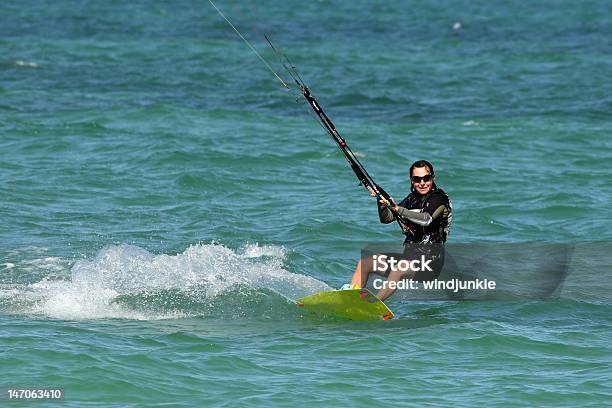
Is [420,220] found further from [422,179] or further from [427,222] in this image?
[422,179]

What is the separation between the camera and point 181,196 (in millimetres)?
18250

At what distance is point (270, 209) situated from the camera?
1752cm

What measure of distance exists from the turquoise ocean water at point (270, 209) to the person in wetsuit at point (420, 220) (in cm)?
49

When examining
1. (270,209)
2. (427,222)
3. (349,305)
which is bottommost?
(349,305)

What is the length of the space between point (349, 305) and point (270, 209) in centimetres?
568

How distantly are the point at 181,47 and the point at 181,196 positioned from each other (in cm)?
1804

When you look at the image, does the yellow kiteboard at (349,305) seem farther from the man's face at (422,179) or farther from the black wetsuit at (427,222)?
the man's face at (422,179)

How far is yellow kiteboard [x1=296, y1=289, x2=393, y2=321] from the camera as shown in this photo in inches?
466

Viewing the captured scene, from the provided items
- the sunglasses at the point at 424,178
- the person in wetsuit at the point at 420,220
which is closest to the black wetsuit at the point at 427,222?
the person in wetsuit at the point at 420,220

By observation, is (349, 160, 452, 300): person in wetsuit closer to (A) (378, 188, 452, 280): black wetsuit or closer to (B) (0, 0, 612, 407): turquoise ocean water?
(A) (378, 188, 452, 280): black wetsuit

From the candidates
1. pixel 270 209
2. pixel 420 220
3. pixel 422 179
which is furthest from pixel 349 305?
pixel 270 209

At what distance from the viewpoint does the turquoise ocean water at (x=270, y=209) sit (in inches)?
412

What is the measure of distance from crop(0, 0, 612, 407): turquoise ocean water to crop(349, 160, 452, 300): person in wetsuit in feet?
1.60

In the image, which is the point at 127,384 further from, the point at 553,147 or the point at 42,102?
the point at 42,102
